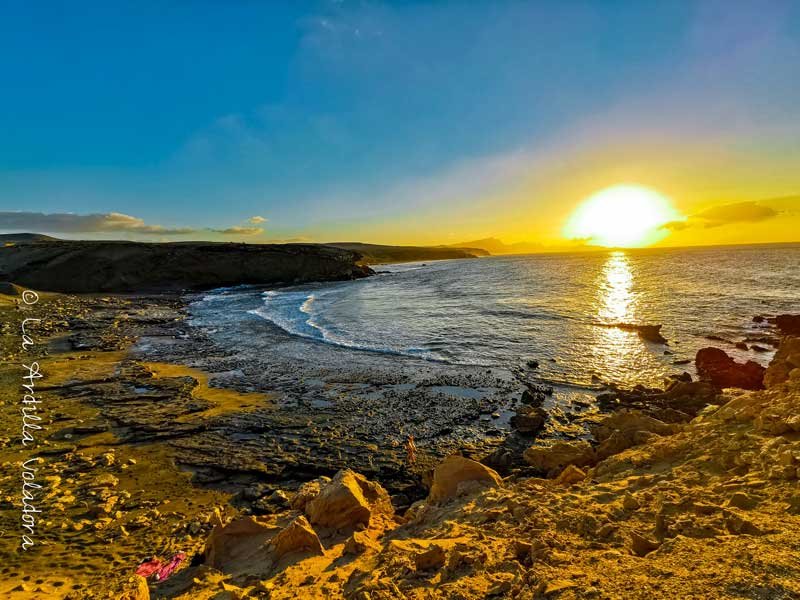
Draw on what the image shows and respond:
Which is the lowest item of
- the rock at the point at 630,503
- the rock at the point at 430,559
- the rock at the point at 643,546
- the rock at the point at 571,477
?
the rock at the point at 571,477

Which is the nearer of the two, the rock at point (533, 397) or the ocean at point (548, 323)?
the rock at point (533, 397)

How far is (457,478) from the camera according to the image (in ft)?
27.7

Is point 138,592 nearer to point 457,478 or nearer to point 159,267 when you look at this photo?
point 457,478

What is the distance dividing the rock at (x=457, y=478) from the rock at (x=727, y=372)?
15.4 meters

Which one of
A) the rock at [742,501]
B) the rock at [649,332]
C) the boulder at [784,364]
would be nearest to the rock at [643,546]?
the rock at [742,501]

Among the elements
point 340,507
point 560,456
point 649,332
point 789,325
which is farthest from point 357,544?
point 789,325

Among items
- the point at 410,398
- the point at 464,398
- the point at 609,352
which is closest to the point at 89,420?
the point at 410,398

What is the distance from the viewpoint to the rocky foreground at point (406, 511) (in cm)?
489

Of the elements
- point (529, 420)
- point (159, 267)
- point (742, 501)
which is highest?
point (159, 267)

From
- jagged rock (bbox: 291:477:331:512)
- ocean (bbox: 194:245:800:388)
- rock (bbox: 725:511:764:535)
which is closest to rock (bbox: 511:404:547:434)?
ocean (bbox: 194:245:800:388)

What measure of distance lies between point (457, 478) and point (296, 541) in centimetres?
356

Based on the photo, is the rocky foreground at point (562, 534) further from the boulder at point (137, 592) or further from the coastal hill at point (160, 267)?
the coastal hill at point (160, 267)

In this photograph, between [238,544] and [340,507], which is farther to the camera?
[340,507]

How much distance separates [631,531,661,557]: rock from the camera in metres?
5.11
